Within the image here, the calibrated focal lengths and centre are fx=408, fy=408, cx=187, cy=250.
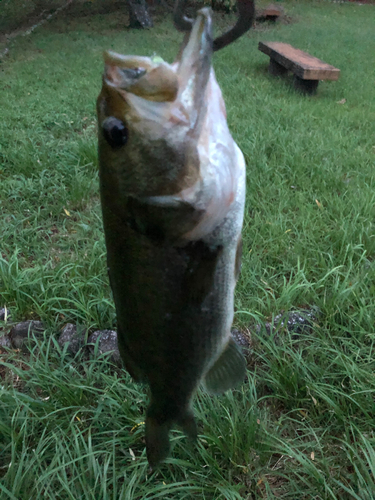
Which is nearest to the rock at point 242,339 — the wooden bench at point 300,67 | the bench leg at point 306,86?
the wooden bench at point 300,67

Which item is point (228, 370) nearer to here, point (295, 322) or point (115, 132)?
point (115, 132)

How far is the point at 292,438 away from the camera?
74.0 inches

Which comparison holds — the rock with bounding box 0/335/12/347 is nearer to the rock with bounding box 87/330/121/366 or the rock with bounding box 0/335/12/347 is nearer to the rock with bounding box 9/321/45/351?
the rock with bounding box 9/321/45/351

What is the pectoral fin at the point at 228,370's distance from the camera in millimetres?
1192

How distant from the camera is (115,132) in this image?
0.86 meters

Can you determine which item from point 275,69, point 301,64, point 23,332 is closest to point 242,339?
point 23,332

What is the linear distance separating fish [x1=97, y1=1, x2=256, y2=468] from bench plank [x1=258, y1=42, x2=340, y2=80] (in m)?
5.29

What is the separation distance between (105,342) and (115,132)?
1611mm

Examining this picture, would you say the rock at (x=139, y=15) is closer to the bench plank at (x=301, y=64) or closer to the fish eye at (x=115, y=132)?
the bench plank at (x=301, y=64)

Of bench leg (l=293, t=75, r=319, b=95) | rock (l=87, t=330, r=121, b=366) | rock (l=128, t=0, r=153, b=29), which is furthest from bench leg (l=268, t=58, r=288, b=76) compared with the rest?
rock (l=87, t=330, r=121, b=366)

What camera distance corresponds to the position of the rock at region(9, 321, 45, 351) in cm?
231

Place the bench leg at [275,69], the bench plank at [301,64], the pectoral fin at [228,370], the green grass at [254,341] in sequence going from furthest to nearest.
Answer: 1. the bench leg at [275,69]
2. the bench plank at [301,64]
3. the green grass at [254,341]
4. the pectoral fin at [228,370]

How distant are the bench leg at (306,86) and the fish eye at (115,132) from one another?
5.87 meters

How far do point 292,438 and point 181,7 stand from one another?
178 cm
